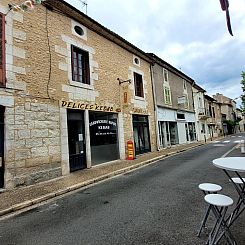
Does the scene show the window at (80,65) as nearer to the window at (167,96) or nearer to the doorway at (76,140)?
the doorway at (76,140)

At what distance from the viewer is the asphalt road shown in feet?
10.7

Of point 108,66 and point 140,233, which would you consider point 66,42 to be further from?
point 140,233

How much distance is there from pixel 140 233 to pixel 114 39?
432 inches

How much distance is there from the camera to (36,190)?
6.35m

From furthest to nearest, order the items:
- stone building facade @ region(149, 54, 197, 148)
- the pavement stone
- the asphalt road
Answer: stone building facade @ region(149, 54, 197, 148), the pavement stone, the asphalt road

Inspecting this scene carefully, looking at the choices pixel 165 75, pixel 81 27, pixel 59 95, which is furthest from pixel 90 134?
pixel 165 75

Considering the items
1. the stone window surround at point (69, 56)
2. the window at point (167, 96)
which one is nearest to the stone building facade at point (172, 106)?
the window at point (167, 96)

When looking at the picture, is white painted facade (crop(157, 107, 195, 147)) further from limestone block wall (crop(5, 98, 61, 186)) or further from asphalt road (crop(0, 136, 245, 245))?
asphalt road (crop(0, 136, 245, 245))

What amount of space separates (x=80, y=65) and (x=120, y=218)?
792cm

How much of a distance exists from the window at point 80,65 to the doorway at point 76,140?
163 cm

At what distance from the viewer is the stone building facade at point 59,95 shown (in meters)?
7.05

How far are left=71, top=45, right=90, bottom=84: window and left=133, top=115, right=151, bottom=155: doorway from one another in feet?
15.0

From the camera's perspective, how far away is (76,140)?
9.49 metres

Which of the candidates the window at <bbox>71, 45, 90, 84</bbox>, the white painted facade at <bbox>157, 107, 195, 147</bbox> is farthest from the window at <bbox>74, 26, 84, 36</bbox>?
the white painted facade at <bbox>157, 107, 195, 147</bbox>
